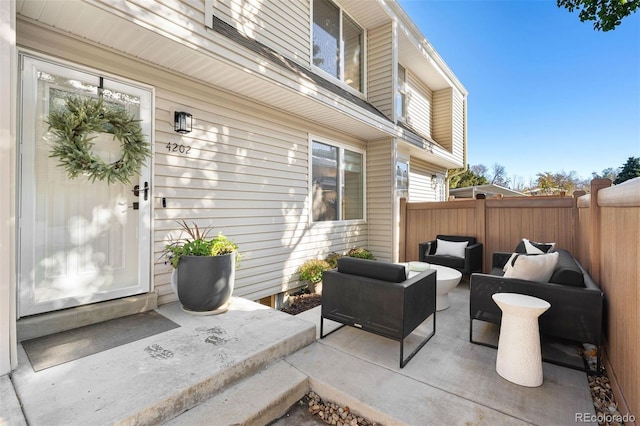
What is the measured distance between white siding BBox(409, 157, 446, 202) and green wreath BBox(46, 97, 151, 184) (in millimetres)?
7252

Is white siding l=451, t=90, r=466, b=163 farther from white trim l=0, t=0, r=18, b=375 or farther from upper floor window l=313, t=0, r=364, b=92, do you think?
white trim l=0, t=0, r=18, b=375

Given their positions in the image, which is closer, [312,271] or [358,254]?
[312,271]

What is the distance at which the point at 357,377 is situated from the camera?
234cm

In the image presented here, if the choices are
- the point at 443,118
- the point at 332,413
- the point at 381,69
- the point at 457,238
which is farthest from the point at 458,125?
the point at 332,413

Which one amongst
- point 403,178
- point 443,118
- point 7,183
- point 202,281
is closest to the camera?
point 7,183

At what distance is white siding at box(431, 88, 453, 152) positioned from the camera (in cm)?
1007

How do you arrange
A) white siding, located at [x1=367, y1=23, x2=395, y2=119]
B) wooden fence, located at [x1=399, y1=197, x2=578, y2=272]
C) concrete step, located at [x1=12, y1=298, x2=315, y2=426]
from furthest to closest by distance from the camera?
1. white siding, located at [x1=367, y1=23, x2=395, y2=119]
2. wooden fence, located at [x1=399, y1=197, x2=578, y2=272]
3. concrete step, located at [x1=12, y1=298, x2=315, y2=426]

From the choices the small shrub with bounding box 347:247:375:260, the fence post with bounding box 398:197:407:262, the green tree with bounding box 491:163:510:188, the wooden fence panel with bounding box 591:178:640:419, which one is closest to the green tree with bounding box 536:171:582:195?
the green tree with bounding box 491:163:510:188

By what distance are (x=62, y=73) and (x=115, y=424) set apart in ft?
9.66

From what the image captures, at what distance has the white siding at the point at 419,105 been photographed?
8.78 m

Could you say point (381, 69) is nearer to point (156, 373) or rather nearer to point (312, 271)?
point (312, 271)

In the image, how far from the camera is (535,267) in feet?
9.29

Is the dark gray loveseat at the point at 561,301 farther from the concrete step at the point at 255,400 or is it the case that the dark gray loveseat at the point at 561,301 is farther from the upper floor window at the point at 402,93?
the upper floor window at the point at 402,93

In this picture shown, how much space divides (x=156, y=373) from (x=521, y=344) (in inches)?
107
